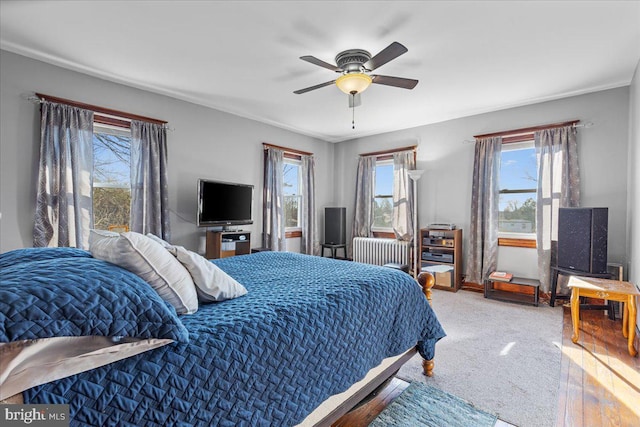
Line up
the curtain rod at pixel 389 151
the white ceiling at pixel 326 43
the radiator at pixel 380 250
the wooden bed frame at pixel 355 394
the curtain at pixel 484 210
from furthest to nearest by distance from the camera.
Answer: the curtain rod at pixel 389 151, the radiator at pixel 380 250, the curtain at pixel 484 210, the white ceiling at pixel 326 43, the wooden bed frame at pixel 355 394

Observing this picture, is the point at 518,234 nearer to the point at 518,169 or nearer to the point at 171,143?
the point at 518,169

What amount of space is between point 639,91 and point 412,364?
3408 mm

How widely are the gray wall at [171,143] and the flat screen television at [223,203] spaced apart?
27 cm

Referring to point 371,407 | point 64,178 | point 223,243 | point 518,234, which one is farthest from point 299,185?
point 371,407

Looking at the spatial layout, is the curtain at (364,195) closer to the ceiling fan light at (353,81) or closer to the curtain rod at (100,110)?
the ceiling fan light at (353,81)

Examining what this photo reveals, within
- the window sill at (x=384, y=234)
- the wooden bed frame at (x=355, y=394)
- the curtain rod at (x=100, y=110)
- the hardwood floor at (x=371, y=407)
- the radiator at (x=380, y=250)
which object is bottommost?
the hardwood floor at (x=371, y=407)

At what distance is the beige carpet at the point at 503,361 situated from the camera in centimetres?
186

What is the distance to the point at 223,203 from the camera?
4.18m

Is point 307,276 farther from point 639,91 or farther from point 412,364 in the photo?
point 639,91

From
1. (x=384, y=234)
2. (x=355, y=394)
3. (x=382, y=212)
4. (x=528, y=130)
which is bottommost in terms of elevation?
(x=355, y=394)

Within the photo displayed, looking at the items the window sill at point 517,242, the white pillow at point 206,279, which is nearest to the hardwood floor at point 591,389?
the white pillow at point 206,279

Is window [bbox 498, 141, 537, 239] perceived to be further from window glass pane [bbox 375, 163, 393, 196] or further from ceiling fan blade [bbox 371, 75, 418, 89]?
ceiling fan blade [bbox 371, 75, 418, 89]

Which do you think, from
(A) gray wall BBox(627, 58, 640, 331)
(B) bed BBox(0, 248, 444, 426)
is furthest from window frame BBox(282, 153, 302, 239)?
(A) gray wall BBox(627, 58, 640, 331)

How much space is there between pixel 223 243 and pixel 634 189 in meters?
4.69
